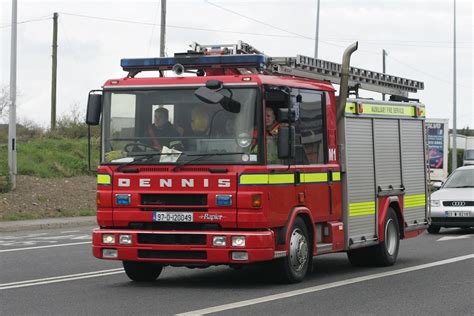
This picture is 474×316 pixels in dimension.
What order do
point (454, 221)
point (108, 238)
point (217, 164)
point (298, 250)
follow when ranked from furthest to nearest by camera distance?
point (454, 221)
point (298, 250)
point (108, 238)
point (217, 164)

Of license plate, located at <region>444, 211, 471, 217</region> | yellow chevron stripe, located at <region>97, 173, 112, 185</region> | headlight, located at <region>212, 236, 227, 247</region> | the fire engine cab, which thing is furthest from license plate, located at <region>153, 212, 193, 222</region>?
license plate, located at <region>444, 211, 471, 217</region>

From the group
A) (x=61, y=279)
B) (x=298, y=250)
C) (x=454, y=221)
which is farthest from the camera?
(x=454, y=221)

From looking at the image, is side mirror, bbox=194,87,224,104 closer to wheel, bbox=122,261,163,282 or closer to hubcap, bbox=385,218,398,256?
wheel, bbox=122,261,163,282

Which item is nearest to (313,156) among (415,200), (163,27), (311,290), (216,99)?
(216,99)

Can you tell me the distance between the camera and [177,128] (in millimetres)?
12852

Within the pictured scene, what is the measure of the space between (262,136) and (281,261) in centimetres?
159

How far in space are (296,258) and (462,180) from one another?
12.9 metres

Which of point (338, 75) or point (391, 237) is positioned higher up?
point (338, 75)

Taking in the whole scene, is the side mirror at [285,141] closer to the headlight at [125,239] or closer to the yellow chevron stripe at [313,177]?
the yellow chevron stripe at [313,177]

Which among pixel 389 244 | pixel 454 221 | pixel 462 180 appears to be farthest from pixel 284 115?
pixel 462 180

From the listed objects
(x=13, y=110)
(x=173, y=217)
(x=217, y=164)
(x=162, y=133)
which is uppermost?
(x=13, y=110)

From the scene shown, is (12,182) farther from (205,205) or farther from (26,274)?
(205,205)

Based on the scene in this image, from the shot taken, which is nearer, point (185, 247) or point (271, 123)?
point (185, 247)

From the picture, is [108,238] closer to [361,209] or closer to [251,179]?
[251,179]
